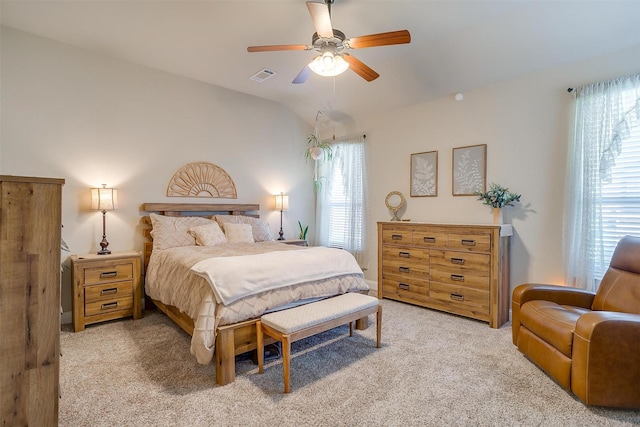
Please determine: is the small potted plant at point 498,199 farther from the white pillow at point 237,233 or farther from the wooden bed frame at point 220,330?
the white pillow at point 237,233

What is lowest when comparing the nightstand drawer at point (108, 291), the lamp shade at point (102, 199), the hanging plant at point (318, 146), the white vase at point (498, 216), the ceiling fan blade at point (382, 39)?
the nightstand drawer at point (108, 291)

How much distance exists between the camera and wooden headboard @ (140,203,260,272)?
407cm

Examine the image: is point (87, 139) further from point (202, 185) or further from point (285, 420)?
point (285, 420)

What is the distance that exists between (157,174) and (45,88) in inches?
55.6

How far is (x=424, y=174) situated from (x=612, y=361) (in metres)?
2.96

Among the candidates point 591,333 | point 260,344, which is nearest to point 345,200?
point 260,344

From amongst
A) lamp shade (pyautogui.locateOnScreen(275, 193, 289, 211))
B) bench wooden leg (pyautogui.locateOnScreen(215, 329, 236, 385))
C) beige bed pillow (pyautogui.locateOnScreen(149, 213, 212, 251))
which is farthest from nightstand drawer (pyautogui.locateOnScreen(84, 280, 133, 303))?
lamp shade (pyautogui.locateOnScreen(275, 193, 289, 211))

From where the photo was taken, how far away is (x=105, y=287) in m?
3.45

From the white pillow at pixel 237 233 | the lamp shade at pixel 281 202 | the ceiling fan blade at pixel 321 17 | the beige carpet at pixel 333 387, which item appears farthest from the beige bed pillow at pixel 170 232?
the ceiling fan blade at pixel 321 17

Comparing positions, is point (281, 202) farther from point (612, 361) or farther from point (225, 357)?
point (612, 361)

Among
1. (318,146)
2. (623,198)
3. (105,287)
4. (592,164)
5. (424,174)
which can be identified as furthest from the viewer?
(318,146)

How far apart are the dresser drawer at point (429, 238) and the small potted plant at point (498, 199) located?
596 mm

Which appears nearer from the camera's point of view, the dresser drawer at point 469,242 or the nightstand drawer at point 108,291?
the nightstand drawer at point 108,291

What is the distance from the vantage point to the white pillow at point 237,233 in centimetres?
421
